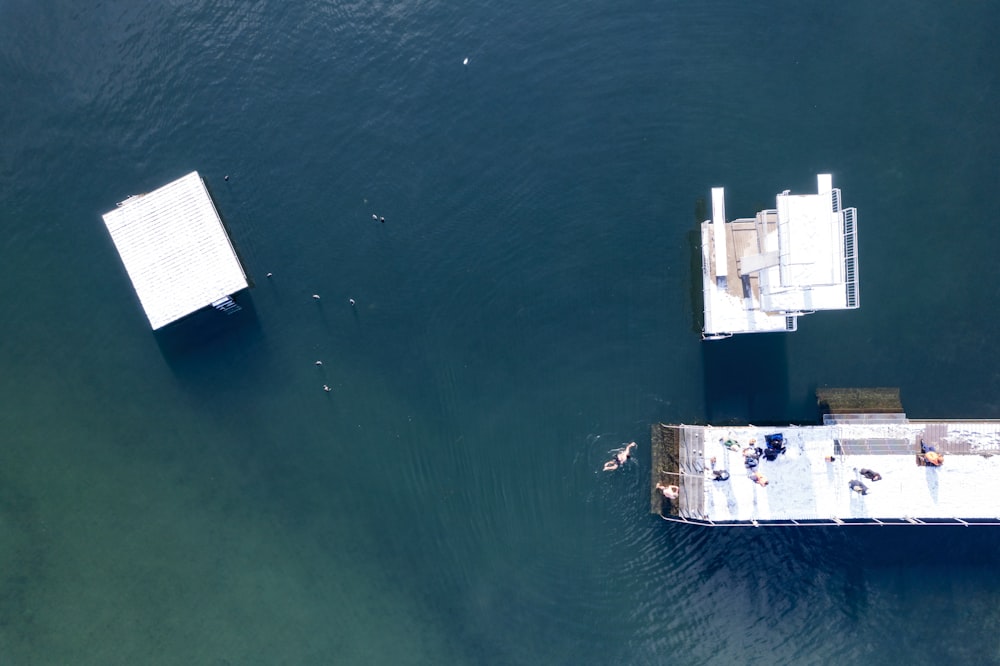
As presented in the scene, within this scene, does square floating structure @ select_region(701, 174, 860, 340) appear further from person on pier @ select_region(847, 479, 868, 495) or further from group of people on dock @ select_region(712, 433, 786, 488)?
person on pier @ select_region(847, 479, 868, 495)

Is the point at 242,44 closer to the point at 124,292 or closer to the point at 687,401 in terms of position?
the point at 124,292

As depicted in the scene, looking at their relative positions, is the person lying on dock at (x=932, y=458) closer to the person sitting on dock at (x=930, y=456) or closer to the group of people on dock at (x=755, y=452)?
the person sitting on dock at (x=930, y=456)

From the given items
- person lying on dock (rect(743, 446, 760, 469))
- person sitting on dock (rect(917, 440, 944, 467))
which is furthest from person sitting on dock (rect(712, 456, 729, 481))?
person sitting on dock (rect(917, 440, 944, 467))

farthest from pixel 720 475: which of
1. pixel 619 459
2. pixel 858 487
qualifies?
pixel 858 487

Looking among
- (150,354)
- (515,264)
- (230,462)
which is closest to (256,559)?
(230,462)

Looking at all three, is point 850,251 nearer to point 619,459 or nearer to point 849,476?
point 849,476
